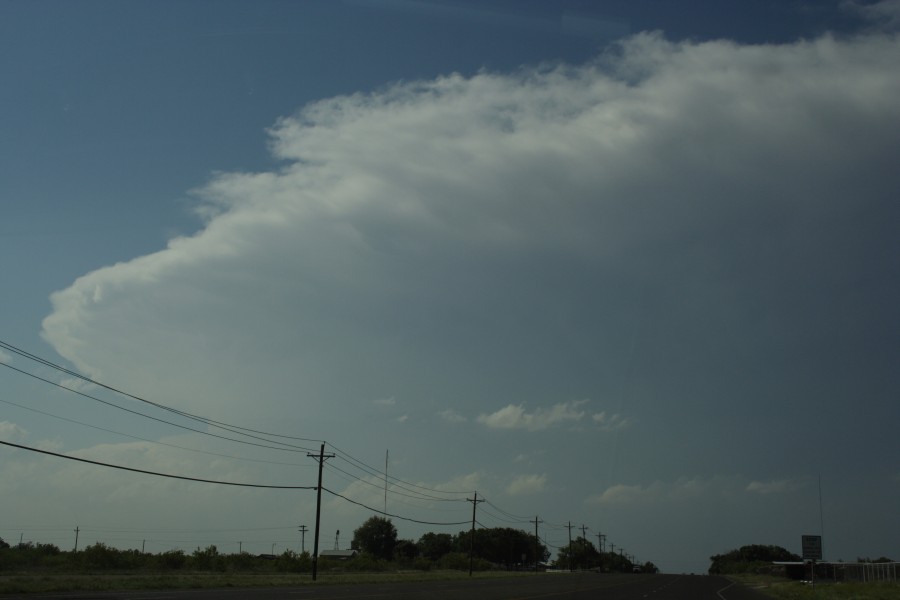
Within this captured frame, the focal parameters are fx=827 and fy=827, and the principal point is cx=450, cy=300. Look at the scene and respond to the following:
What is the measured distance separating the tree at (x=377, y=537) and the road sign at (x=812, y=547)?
14047 cm

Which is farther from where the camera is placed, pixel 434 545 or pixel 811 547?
pixel 434 545

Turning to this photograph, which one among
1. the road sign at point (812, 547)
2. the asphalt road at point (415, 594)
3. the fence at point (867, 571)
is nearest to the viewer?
the asphalt road at point (415, 594)

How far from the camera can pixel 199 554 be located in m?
78.7

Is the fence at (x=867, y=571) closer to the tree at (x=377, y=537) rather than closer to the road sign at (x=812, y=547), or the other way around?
the road sign at (x=812, y=547)

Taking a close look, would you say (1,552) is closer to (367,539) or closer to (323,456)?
(323,456)

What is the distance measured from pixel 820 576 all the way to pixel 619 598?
86037 mm

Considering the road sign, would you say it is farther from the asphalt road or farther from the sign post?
the asphalt road

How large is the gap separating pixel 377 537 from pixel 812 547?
469ft

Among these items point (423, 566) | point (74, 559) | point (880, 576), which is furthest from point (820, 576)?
→ point (74, 559)

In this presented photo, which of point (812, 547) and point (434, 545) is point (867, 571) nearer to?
point (812, 547)

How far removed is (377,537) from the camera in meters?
175

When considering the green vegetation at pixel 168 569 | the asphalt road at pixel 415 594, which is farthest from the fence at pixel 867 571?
the green vegetation at pixel 168 569

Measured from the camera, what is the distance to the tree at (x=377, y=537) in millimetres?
174250

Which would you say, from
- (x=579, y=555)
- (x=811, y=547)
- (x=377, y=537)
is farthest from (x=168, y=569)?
(x=579, y=555)
